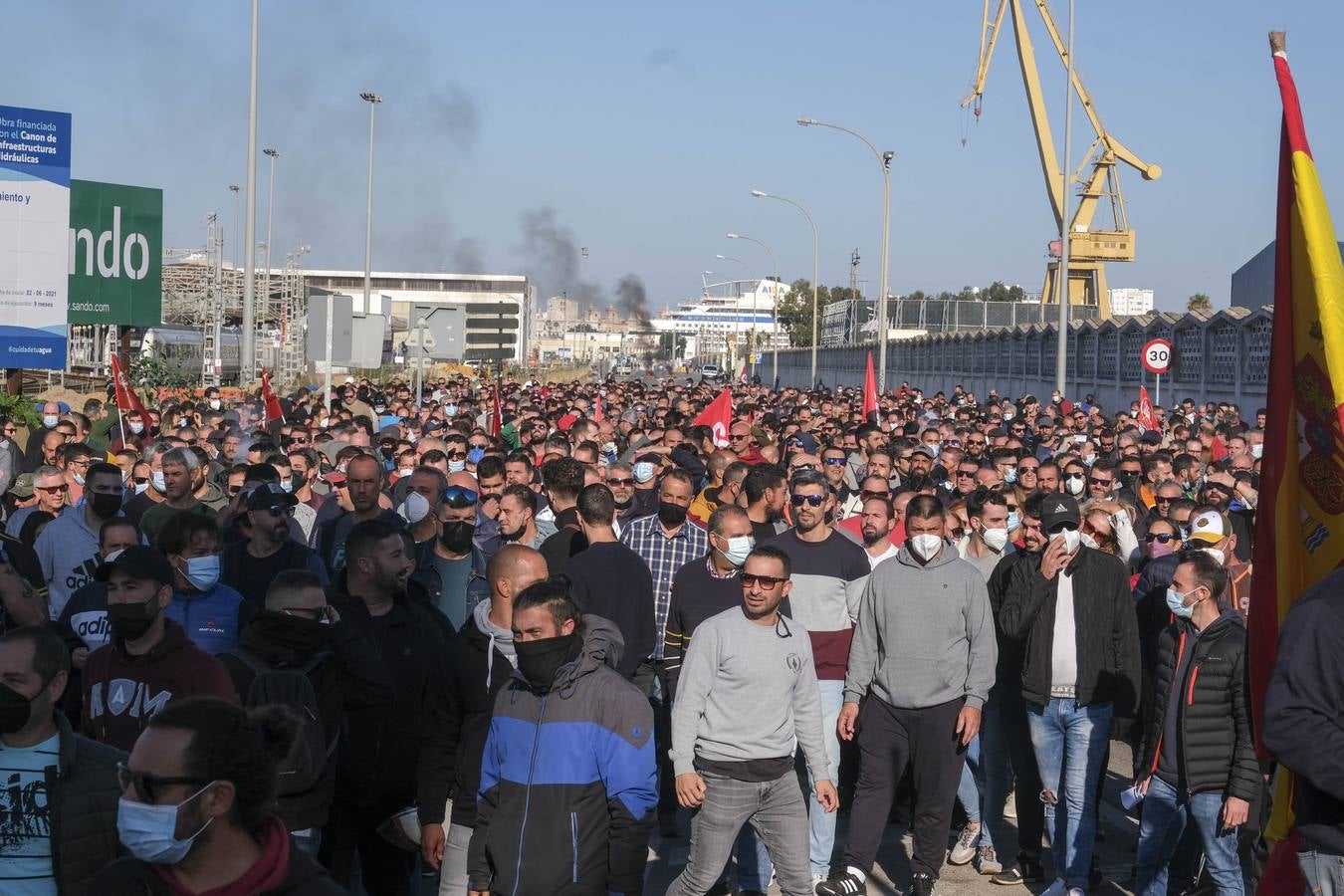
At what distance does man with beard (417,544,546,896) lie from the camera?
549cm

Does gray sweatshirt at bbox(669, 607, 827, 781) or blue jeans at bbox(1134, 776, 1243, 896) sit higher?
gray sweatshirt at bbox(669, 607, 827, 781)

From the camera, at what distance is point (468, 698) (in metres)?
5.59

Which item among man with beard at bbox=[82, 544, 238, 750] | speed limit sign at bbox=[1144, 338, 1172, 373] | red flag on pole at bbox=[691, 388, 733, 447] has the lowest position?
man with beard at bbox=[82, 544, 238, 750]

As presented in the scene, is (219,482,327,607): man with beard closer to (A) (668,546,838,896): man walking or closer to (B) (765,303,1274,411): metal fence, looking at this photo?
(A) (668,546,838,896): man walking

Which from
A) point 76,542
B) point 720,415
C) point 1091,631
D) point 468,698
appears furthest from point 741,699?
point 720,415

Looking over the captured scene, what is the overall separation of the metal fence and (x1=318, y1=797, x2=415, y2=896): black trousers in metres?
14.8

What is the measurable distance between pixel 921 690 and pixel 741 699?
1290 millimetres

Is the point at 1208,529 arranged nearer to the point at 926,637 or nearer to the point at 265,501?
the point at 926,637

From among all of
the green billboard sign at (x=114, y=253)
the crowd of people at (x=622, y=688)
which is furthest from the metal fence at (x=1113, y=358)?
the green billboard sign at (x=114, y=253)

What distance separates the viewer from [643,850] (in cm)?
486

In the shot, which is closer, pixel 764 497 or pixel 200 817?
pixel 200 817

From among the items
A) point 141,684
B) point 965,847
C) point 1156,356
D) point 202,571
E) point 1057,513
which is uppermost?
point 1156,356

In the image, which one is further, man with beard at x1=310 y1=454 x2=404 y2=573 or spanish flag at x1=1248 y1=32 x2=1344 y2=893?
man with beard at x1=310 y1=454 x2=404 y2=573

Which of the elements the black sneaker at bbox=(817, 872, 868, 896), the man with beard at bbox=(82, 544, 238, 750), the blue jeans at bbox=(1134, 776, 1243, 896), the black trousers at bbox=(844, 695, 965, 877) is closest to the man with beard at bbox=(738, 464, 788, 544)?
the black trousers at bbox=(844, 695, 965, 877)
